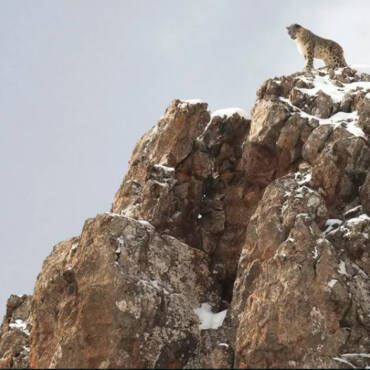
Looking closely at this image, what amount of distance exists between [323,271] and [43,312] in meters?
11.4

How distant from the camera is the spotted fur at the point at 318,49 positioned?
131ft

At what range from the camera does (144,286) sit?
2712 centimetres

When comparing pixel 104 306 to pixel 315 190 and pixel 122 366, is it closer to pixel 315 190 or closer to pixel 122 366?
pixel 122 366

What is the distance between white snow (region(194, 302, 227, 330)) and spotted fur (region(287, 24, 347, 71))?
54.9 ft

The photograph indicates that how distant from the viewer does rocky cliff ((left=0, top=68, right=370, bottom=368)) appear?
979 inches

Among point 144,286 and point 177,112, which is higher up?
point 177,112

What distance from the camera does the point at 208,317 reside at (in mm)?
28422

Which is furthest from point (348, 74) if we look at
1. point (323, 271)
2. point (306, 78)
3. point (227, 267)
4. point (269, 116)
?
point (323, 271)

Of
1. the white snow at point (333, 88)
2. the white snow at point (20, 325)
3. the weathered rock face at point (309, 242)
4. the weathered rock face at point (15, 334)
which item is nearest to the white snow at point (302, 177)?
the weathered rock face at point (309, 242)

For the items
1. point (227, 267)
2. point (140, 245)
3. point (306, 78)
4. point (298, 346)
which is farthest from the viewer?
point (306, 78)

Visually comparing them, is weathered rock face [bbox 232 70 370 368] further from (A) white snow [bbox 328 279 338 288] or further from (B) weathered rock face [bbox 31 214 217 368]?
(B) weathered rock face [bbox 31 214 217 368]

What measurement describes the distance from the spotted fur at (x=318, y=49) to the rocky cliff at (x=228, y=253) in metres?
2.53

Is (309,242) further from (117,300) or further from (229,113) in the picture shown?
(229,113)

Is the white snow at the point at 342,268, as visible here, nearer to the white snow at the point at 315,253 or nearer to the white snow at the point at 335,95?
the white snow at the point at 315,253
